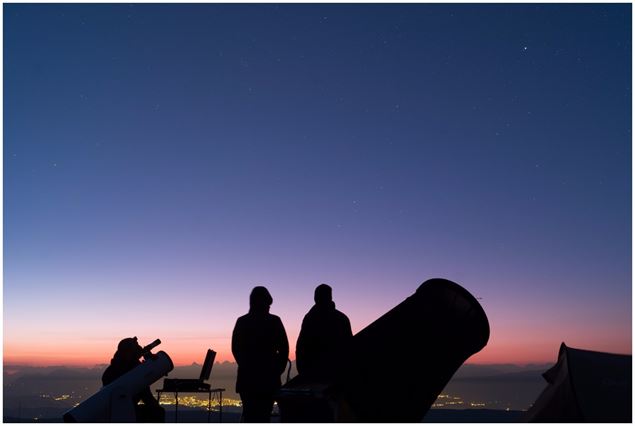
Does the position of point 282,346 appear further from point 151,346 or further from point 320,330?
point 151,346

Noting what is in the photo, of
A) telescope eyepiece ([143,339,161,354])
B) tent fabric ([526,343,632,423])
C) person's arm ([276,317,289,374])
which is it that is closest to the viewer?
person's arm ([276,317,289,374])

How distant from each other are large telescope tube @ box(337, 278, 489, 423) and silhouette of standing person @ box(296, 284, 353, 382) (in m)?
0.50

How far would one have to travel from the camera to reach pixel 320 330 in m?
7.98

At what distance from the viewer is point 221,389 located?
30.3 ft

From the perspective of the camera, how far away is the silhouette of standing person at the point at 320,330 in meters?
7.91

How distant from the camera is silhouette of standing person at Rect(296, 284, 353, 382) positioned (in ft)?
25.9

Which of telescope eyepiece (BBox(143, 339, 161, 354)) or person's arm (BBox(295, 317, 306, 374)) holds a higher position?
telescope eyepiece (BBox(143, 339, 161, 354))

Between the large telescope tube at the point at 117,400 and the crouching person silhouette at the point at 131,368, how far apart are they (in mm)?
199

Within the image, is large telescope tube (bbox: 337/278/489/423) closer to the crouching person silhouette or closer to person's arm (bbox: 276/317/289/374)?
person's arm (bbox: 276/317/289/374)

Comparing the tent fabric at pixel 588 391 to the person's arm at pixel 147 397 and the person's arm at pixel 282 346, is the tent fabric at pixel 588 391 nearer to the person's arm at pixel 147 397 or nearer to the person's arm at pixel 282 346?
the person's arm at pixel 282 346

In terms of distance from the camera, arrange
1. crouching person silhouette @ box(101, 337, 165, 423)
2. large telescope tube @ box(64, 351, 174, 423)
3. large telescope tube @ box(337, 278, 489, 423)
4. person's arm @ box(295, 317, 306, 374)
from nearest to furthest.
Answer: large telescope tube @ box(337, 278, 489, 423)
large telescope tube @ box(64, 351, 174, 423)
person's arm @ box(295, 317, 306, 374)
crouching person silhouette @ box(101, 337, 165, 423)

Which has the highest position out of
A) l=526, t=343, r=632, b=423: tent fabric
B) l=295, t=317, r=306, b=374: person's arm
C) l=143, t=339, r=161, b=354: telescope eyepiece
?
l=143, t=339, r=161, b=354: telescope eyepiece

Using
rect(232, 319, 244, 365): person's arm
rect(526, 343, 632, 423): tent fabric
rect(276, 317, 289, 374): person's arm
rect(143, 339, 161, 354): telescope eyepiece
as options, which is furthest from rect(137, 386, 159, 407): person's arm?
rect(526, 343, 632, 423): tent fabric

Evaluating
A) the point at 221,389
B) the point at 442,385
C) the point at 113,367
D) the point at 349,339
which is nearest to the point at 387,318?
the point at 349,339
